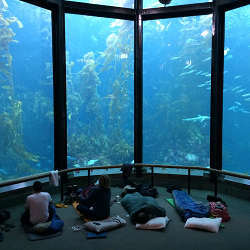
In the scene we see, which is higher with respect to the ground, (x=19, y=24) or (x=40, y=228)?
(x=19, y=24)

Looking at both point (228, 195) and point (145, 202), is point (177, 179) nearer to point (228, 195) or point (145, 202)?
point (228, 195)

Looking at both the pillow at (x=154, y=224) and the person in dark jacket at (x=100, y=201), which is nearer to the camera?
the pillow at (x=154, y=224)

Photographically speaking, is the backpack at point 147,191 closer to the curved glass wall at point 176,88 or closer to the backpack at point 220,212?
the backpack at point 220,212

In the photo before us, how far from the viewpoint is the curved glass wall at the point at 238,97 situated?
3534 centimetres

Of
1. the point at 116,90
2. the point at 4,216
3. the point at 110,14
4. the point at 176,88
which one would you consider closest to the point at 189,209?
the point at 4,216

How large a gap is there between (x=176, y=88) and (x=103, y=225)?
3462 cm

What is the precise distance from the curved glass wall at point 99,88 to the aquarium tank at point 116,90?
6.2 inches

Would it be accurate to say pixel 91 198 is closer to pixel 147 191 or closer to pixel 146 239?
pixel 146 239

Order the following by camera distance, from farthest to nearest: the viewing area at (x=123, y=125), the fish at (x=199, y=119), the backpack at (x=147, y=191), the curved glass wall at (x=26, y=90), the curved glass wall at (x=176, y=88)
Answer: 1. the curved glass wall at (x=176, y=88)
2. the fish at (x=199, y=119)
3. the curved glass wall at (x=26, y=90)
4. the backpack at (x=147, y=191)
5. the viewing area at (x=123, y=125)

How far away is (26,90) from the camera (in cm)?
3072

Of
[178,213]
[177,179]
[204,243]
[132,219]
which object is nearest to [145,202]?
[132,219]

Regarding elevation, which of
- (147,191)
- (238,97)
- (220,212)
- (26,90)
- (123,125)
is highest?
(26,90)

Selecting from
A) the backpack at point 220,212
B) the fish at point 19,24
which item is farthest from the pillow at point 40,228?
the fish at point 19,24

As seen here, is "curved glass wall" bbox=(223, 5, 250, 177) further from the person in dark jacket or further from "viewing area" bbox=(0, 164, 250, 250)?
the person in dark jacket
